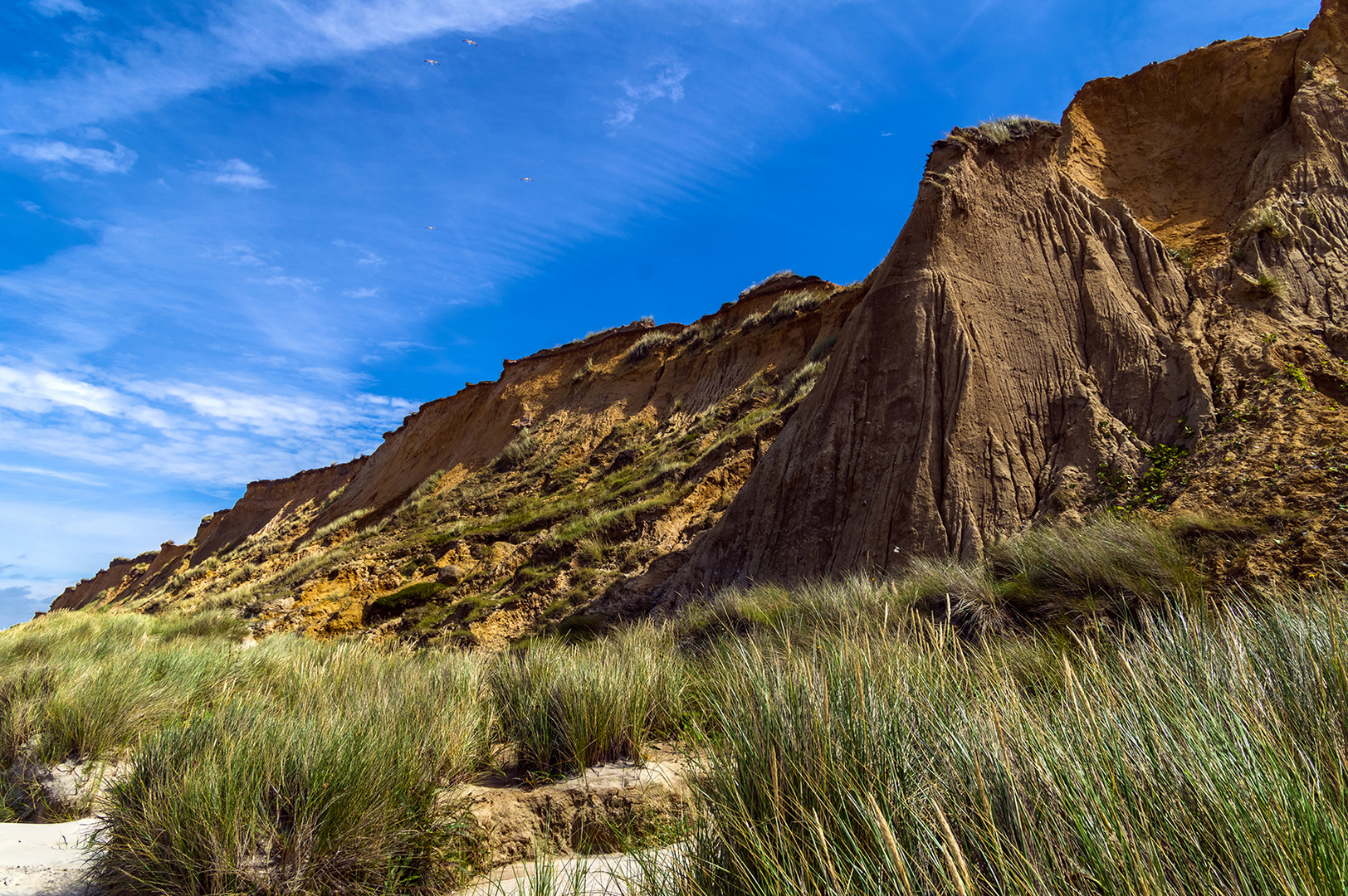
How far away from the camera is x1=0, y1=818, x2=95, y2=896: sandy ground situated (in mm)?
3922

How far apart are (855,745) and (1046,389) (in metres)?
9.51

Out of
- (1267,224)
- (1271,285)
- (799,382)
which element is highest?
(799,382)

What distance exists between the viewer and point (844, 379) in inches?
493

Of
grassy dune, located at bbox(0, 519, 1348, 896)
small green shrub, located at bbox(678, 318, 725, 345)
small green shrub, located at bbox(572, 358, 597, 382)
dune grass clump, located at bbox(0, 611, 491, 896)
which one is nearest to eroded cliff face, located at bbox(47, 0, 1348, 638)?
grassy dune, located at bbox(0, 519, 1348, 896)

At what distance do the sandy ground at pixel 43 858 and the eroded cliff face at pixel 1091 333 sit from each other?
928 centimetres

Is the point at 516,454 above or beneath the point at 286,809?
above

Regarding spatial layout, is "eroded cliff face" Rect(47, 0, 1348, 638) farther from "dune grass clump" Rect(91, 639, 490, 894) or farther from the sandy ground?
the sandy ground

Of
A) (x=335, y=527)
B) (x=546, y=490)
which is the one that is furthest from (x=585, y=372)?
(x=335, y=527)

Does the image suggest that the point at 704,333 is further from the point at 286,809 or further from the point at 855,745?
the point at 855,745

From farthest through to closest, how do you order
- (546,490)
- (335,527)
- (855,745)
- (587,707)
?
(335,527) → (546,490) → (587,707) → (855,745)

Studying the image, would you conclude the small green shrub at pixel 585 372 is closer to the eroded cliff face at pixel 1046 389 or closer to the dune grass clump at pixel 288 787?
the eroded cliff face at pixel 1046 389

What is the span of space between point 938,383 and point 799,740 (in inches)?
371

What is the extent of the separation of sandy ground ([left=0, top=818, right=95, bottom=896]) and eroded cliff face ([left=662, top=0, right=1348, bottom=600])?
9.28 metres

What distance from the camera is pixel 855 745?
116 inches
